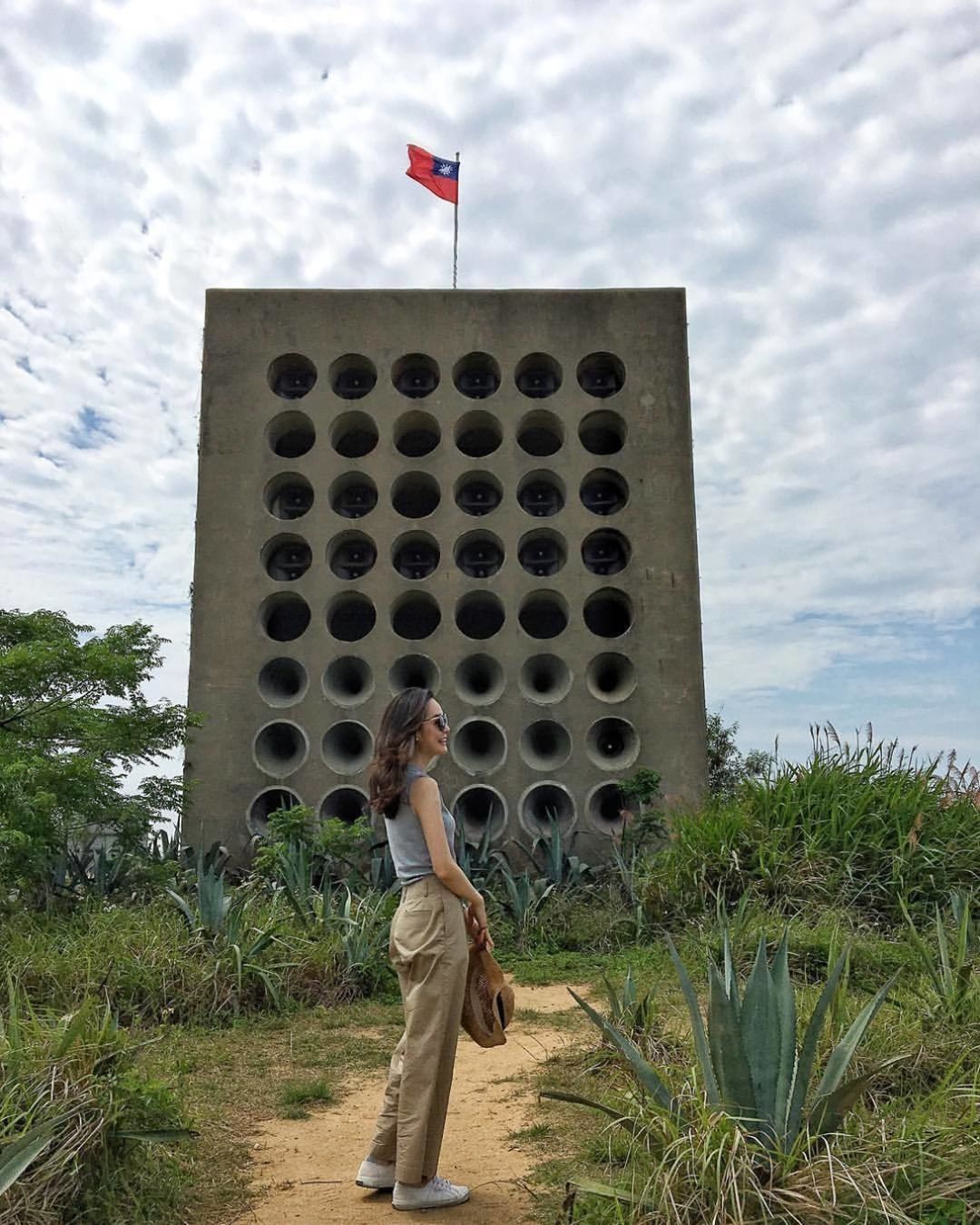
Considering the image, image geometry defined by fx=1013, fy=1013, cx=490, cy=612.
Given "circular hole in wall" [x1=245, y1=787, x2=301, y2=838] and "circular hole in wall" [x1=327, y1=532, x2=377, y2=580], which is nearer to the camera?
"circular hole in wall" [x1=245, y1=787, x2=301, y2=838]

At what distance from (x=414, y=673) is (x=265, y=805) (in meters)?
2.90

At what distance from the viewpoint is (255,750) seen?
48.0 ft

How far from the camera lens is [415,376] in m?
16.8

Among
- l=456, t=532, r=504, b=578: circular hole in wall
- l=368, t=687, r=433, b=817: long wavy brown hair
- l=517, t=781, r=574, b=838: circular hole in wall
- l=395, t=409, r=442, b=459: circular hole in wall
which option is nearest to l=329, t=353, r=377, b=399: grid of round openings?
l=395, t=409, r=442, b=459: circular hole in wall

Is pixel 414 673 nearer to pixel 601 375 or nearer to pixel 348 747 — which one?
pixel 348 747

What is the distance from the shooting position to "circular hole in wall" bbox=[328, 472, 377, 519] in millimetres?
15820

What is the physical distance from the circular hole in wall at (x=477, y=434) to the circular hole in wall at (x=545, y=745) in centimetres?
427

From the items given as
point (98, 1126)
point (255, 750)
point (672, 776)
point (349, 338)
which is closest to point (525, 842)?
point (672, 776)

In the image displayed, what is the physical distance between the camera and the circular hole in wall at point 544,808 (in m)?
14.4

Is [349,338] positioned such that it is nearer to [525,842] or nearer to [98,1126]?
[525,842]

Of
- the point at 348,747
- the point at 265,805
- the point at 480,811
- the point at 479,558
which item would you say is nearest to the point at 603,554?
the point at 479,558

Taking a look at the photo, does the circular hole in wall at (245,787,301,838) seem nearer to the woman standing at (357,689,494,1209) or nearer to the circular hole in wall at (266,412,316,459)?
the circular hole in wall at (266,412,316,459)

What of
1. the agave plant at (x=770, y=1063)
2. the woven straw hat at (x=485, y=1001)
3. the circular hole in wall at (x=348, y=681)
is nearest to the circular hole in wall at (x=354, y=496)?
the circular hole in wall at (x=348, y=681)

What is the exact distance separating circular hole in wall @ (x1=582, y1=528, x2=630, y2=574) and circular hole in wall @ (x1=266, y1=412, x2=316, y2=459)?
473 cm
